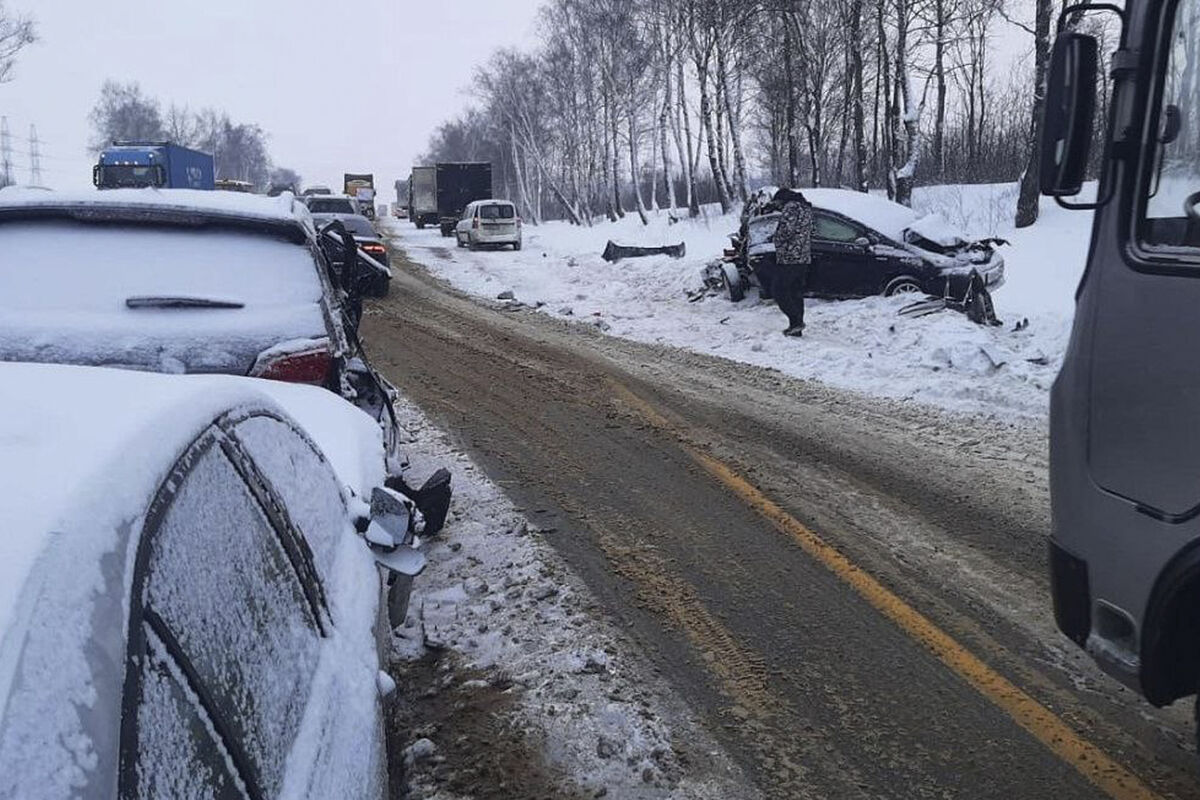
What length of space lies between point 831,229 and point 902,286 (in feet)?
4.53

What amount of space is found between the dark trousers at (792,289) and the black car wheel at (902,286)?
1.90m

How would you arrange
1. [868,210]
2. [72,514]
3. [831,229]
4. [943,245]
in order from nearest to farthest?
[72,514], [943,245], [831,229], [868,210]

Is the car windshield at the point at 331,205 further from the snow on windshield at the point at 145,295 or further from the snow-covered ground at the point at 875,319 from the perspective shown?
the snow on windshield at the point at 145,295

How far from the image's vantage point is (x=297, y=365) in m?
4.66

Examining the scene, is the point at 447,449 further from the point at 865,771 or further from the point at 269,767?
the point at 269,767

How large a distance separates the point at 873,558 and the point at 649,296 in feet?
44.4

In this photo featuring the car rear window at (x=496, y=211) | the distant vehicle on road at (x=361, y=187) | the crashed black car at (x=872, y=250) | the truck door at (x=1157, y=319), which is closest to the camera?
the truck door at (x=1157, y=319)

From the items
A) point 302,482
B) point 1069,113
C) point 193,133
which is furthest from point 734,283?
point 193,133

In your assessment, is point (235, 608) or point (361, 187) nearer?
point (235, 608)

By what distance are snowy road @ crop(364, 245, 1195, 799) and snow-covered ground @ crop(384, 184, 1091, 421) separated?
1093mm

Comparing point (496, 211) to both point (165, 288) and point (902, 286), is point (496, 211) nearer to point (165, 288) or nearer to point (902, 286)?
point (902, 286)

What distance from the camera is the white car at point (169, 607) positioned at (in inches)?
45.3

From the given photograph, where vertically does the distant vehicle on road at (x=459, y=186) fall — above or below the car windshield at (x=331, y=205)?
above

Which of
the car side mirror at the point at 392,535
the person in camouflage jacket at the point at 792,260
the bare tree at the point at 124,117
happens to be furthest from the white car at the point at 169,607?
the bare tree at the point at 124,117
